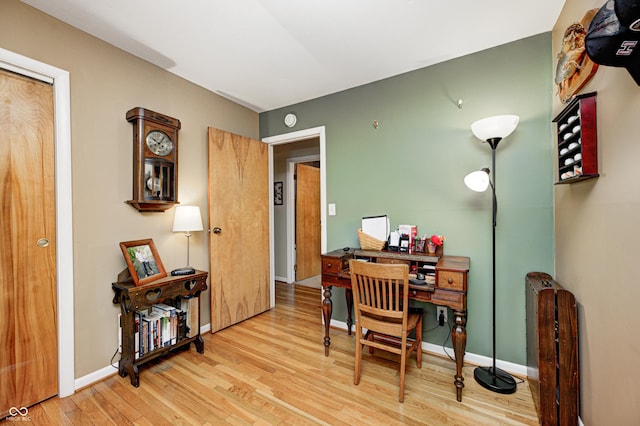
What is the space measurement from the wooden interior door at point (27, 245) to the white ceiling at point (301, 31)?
2.17ft

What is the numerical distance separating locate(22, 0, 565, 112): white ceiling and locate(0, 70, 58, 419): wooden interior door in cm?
66

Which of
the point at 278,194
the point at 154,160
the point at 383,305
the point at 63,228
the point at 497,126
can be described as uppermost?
the point at 497,126

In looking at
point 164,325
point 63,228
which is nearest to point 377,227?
point 164,325

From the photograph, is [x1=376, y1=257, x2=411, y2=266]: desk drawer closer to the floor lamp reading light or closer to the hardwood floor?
the hardwood floor

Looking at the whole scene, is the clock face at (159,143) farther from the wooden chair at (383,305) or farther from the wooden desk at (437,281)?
the wooden chair at (383,305)

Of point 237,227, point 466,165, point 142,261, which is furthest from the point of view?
point 237,227

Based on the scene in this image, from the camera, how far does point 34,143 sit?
1731mm

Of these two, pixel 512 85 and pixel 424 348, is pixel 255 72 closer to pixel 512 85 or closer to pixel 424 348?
pixel 512 85

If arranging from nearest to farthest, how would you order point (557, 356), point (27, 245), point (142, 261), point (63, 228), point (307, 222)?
1. point (557, 356)
2. point (27, 245)
3. point (63, 228)
4. point (142, 261)
5. point (307, 222)

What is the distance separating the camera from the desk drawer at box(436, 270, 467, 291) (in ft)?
5.84

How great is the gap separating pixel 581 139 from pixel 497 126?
1.90 feet

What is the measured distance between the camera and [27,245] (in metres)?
1.71

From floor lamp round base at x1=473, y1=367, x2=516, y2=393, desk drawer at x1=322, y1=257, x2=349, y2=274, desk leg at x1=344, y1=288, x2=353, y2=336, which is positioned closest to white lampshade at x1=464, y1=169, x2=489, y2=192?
desk drawer at x1=322, y1=257, x2=349, y2=274

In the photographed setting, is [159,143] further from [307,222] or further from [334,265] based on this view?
[307,222]
